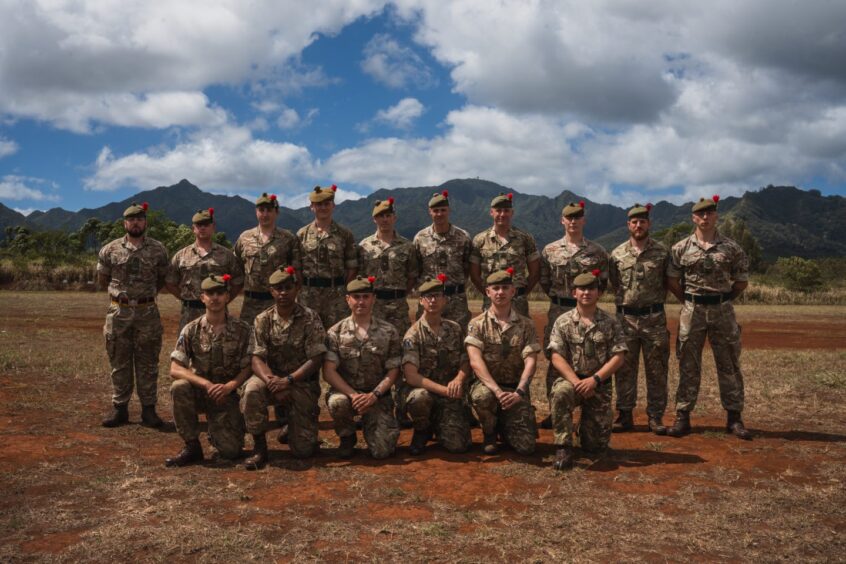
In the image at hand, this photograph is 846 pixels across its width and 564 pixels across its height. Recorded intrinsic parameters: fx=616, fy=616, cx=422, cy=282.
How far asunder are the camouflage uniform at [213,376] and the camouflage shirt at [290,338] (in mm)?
198

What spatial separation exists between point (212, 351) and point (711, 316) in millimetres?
5193

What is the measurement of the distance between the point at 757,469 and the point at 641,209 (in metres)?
2.87

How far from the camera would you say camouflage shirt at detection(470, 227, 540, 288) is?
720 cm

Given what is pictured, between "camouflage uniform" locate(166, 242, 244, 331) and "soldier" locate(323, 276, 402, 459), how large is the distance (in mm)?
1817

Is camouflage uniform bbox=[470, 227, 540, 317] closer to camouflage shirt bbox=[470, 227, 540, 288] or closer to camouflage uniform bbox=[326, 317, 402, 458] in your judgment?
camouflage shirt bbox=[470, 227, 540, 288]

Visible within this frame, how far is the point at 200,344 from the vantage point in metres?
5.89

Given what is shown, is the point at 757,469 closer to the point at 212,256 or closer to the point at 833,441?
the point at 833,441

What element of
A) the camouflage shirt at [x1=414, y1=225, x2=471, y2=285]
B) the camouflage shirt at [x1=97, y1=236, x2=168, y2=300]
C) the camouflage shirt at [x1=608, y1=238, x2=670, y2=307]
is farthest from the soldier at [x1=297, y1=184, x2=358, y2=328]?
the camouflage shirt at [x1=608, y1=238, x2=670, y2=307]

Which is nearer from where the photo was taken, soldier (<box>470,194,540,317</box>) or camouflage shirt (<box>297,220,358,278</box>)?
soldier (<box>470,194,540,317</box>)

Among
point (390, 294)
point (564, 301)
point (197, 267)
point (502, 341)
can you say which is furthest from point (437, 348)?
point (197, 267)

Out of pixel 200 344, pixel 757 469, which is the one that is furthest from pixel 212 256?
pixel 757 469

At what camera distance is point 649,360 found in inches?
268

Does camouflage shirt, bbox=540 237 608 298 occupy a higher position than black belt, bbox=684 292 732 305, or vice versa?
camouflage shirt, bbox=540 237 608 298

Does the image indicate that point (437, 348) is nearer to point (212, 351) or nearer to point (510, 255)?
point (510, 255)
